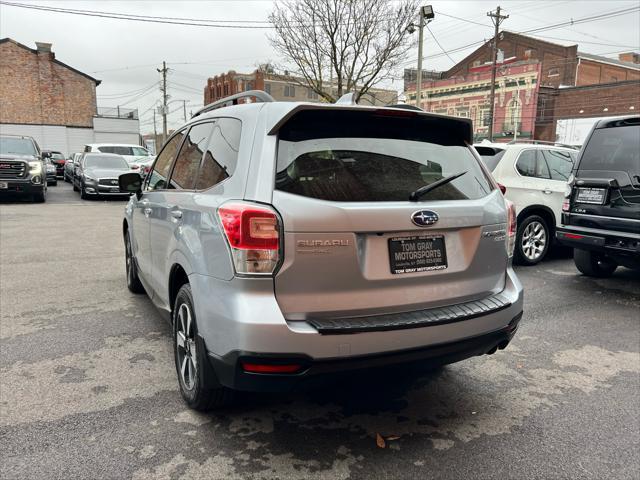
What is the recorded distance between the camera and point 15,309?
5031 millimetres

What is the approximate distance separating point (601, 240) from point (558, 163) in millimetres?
2531

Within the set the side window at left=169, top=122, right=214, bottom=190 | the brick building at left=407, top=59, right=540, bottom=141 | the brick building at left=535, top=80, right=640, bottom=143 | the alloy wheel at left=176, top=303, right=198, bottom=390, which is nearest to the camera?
the alloy wheel at left=176, top=303, right=198, bottom=390

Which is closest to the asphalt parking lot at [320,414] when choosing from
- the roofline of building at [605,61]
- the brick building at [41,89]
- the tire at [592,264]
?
the tire at [592,264]

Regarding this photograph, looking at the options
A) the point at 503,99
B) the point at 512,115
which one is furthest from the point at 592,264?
the point at 503,99

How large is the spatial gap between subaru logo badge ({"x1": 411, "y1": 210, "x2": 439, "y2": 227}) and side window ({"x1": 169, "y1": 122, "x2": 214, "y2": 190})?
4.71 ft

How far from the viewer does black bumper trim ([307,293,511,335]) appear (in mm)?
2412

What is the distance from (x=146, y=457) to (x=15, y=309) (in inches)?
128

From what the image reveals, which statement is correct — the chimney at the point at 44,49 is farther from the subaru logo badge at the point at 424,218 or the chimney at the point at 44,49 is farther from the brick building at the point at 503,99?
the subaru logo badge at the point at 424,218

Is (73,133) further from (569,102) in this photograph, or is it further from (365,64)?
(569,102)

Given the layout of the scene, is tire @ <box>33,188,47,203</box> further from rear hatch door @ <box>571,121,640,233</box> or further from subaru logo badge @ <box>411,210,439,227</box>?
subaru logo badge @ <box>411,210,439,227</box>

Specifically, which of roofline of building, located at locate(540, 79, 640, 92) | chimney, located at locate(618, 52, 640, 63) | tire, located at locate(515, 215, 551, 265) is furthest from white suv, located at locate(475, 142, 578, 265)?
chimney, located at locate(618, 52, 640, 63)

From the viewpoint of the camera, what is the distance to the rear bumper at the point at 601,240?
537cm

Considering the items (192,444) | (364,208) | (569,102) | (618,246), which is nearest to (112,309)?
(192,444)

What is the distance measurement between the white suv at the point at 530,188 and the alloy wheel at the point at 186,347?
560 cm
